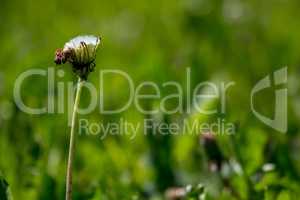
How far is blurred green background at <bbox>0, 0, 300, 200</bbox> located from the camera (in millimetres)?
1600

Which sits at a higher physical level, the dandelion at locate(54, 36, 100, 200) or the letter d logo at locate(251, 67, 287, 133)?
the dandelion at locate(54, 36, 100, 200)

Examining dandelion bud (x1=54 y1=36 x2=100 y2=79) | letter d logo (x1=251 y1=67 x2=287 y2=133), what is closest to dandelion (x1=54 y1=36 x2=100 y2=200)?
dandelion bud (x1=54 y1=36 x2=100 y2=79)

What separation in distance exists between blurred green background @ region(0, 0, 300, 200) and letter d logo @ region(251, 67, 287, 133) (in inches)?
0.8

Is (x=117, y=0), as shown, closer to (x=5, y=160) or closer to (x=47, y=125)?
(x=47, y=125)

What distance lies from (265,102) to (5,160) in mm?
1007

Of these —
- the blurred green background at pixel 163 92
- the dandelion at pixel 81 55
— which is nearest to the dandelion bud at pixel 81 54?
the dandelion at pixel 81 55

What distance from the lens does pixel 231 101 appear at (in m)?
2.27

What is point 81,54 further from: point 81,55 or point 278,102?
point 278,102

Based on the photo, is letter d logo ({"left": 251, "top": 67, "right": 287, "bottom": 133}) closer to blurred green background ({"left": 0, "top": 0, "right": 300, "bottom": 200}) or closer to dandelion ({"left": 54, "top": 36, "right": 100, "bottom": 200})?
blurred green background ({"left": 0, "top": 0, "right": 300, "bottom": 200})

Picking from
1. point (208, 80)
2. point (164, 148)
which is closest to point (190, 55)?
point (208, 80)

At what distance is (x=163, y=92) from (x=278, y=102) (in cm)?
36

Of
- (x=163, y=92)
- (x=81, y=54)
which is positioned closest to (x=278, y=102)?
(x=163, y=92)

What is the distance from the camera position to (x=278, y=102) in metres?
2.26

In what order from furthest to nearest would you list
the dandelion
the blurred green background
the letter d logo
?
the letter d logo, the blurred green background, the dandelion
